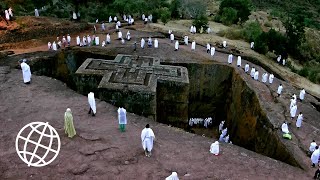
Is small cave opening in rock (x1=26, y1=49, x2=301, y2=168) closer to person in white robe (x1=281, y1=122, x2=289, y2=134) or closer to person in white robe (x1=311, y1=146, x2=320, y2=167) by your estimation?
person in white robe (x1=281, y1=122, x2=289, y2=134)

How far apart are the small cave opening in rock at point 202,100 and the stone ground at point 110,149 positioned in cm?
103

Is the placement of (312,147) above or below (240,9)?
below

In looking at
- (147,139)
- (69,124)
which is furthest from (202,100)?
(69,124)

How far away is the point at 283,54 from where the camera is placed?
2480 cm

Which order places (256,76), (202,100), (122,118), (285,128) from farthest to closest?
(202,100), (256,76), (285,128), (122,118)

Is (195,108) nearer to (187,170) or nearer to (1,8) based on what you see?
(187,170)

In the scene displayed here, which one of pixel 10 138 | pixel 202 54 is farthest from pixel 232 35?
pixel 10 138

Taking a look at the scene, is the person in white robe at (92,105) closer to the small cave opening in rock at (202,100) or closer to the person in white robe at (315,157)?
the small cave opening in rock at (202,100)

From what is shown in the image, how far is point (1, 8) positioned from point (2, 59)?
7134mm

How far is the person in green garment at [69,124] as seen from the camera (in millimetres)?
9547

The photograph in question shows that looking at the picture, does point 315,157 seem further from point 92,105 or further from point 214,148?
point 92,105

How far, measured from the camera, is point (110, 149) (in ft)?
31.1

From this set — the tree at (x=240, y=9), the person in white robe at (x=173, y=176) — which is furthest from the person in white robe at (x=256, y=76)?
the tree at (x=240, y=9)

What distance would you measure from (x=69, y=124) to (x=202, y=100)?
1045 cm
